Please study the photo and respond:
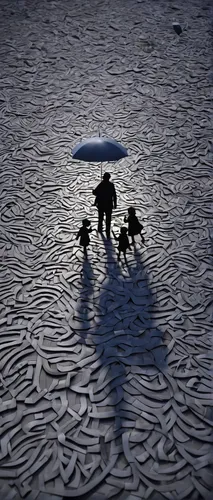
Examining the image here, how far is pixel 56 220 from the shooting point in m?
8.21

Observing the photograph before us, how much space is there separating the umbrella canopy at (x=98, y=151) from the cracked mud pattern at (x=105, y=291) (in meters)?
1.44

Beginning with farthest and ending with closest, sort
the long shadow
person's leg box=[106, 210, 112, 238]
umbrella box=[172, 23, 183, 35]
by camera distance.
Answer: umbrella box=[172, 23, 183, 35] < person's leg box=[106, 210, 112, 238] < the long shadow

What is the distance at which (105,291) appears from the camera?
6.81 m

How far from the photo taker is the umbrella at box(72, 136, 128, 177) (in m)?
7.12

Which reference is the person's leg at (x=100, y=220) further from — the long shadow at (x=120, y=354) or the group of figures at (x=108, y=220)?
the long shadow at (x=120, y=354)

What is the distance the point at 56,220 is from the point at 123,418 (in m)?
4.16

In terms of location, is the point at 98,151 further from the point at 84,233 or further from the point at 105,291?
the point at 105,291

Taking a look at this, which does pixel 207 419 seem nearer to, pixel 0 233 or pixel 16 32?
pixel 0 233

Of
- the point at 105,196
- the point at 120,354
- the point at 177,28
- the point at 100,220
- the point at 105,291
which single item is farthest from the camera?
the point at 177,28

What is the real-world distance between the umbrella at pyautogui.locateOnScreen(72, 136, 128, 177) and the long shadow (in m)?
1.66

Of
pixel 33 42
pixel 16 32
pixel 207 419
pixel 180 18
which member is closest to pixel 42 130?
pixel 33 42

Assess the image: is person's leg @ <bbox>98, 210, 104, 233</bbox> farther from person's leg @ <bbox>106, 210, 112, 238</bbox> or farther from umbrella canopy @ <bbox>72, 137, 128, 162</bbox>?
umbrella canopy @ <bbox>72, 137, 128, 162</bbox>

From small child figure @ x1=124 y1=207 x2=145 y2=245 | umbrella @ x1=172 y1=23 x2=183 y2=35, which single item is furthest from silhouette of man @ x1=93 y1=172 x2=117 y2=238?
umbrella @ x1=172 y1=23 x2=183 y2=35

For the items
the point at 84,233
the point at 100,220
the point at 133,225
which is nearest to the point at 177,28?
the point at 100,220
